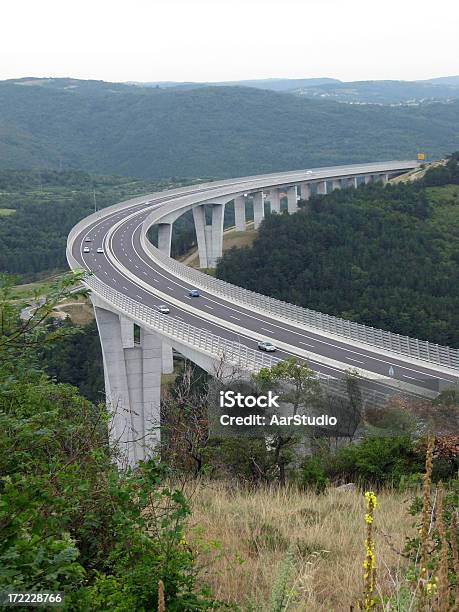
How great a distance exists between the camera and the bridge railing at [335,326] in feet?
115

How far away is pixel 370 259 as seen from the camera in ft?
227

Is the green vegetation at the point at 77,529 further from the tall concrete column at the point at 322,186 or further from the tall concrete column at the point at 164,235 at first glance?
the tall concrete column at the point at 322,186

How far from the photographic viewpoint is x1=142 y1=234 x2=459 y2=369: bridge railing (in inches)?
1378

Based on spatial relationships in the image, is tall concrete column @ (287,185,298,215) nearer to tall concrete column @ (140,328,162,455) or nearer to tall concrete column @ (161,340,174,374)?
tall concrete column @ (161,340,174,374)

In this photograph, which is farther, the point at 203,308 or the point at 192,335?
the point at 203,308

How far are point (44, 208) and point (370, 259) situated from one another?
82.0 m

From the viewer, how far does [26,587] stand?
504 cm

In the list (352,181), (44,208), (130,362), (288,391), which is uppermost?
(288,391)

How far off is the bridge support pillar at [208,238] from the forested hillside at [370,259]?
710 cm

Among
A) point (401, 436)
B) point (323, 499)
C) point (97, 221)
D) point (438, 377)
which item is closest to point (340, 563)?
point (323, 499)

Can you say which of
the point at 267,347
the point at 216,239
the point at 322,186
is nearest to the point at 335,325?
the point at 267,347

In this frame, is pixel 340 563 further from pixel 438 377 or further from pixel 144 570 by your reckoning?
pixel 438 377

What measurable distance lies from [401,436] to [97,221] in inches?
2700

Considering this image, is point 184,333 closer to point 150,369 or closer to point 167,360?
point 150,369
